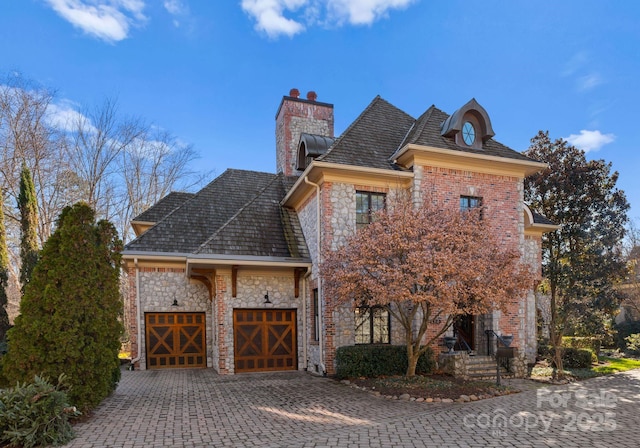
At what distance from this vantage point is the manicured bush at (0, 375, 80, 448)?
5309mm

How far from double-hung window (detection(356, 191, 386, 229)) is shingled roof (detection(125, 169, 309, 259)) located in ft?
7.15

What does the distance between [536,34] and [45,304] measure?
13.3 metres

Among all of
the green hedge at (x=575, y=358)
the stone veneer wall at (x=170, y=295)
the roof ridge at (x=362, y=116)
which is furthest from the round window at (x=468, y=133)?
the stone veneer wall at (x=170, y=295)

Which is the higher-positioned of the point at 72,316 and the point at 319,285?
the point at 319,285

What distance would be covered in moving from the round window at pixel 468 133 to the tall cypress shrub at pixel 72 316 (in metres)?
10.1

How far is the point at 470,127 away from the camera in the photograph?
475 inches

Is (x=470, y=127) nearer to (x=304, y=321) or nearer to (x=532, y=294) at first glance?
(x=532, y=294)

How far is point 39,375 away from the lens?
640cm

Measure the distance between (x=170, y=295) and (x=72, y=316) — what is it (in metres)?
6.39

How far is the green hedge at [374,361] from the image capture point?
32.7 ft

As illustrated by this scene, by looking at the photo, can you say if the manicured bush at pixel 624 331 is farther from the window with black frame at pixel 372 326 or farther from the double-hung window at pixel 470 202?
the window with black frame at pixel 372 326

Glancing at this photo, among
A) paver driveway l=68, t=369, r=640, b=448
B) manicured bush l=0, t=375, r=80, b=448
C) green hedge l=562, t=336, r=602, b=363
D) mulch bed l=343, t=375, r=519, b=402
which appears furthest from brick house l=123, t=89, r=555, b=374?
manicured bush l=0, t=375, r=80, b=448

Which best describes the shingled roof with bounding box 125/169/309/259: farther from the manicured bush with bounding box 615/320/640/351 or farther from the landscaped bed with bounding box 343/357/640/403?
the manicured bush with bounding box 615/320/640/351

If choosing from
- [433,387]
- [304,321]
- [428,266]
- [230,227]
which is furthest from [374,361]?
[230,227]
